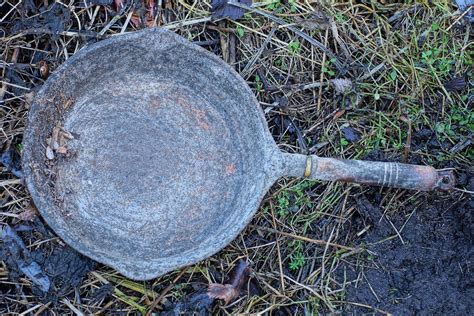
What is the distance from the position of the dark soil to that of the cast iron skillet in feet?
0.59

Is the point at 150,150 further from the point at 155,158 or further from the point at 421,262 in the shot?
the point at 421,262

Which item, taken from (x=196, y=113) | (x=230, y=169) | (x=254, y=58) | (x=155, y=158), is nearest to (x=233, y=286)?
(x=230, y=169)

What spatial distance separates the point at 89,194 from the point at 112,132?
242 mm

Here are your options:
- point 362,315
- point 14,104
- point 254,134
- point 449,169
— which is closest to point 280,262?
point 362,315

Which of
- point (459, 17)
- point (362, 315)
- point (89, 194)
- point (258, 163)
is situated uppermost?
point (459, 17)

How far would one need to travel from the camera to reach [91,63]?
2.01 metres

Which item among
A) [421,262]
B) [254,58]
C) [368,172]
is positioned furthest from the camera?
[254,58]

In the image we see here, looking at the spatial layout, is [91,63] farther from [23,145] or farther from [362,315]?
[362,315]

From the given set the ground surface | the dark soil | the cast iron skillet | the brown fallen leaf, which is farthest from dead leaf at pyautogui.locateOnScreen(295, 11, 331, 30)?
the brown fallen leaf

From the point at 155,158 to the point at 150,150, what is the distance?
0.04 meters

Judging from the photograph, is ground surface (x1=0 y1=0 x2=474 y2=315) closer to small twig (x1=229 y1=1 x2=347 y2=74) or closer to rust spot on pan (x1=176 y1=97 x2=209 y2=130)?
small twig (x1=229 y1=1 x2=347 y2=74)

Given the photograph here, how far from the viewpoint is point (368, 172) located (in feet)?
6.48

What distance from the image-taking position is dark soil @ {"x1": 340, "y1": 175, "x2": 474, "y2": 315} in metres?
2.03

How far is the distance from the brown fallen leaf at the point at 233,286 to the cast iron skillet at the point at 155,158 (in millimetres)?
162
